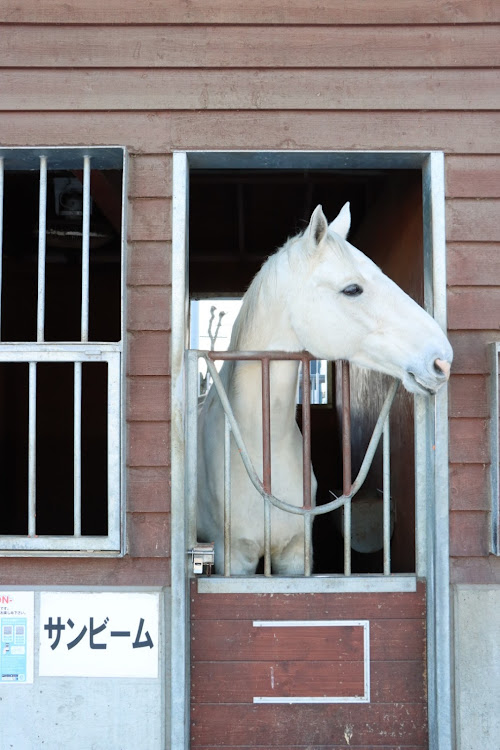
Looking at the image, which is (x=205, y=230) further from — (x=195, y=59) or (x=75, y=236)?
(x=195, y=59)

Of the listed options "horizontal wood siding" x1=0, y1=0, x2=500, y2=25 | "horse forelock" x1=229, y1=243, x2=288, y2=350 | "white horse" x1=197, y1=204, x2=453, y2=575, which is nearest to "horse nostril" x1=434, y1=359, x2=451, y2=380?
"white horse" x1=197, y1=204, x2=453, y2=575

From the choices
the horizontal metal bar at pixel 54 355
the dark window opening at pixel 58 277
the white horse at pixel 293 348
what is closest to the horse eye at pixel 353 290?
the white horse at pixel 293 348

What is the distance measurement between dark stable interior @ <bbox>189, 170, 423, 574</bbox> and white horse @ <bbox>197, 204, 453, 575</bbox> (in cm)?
57

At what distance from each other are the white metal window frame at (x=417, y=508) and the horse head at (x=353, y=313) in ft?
0.59

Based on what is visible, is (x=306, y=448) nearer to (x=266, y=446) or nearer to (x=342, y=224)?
(x=266, y=446)


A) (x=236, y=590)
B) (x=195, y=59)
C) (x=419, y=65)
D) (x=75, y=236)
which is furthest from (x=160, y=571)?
(x=75, y=236)

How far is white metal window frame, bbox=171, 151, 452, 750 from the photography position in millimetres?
2264

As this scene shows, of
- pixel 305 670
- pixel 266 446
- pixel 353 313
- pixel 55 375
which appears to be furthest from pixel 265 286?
pixel 55 375

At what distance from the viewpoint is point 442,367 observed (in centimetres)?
211

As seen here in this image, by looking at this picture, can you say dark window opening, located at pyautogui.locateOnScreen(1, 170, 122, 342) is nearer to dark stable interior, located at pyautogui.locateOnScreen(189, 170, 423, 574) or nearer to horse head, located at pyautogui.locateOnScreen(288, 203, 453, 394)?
dark stable interior, located at pyautogui.locateOnScreen(189, 170, 423, 574)

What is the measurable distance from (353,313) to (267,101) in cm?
78

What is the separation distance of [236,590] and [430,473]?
2.49ft

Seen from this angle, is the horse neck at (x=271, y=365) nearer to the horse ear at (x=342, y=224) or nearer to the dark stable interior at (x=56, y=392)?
the horse ear at (x=342, y=224)

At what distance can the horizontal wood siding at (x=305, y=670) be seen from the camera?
2.30 m
